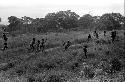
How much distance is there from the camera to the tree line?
198ft

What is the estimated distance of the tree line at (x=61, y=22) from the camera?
60281 millimetres

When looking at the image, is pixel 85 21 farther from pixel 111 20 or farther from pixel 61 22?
pixel 111 20

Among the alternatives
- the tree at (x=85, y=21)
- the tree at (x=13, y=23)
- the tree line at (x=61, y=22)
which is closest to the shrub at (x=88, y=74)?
the tree line at (x=61, y=22)

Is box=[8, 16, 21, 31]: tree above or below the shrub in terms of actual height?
above

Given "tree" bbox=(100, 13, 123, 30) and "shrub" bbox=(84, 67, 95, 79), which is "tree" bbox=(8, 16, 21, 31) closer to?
"tree" bbox=(100, 13, 123, 30)

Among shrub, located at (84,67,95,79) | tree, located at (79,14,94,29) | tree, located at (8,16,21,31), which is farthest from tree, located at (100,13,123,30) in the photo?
shrub, located at (84,67,95,79)

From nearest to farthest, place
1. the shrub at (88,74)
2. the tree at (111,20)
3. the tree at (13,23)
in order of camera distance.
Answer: the shrub at (88,74)
the tree at (111,20)
the tree at (13,23)

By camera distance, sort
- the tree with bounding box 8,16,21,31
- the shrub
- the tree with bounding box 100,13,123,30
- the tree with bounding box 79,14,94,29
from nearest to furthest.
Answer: the shrub → the tree with bounding box 100,13,123,30 → the tree with bounding box 8,16,21,31 → the tree with bounding box 79,14,94,29

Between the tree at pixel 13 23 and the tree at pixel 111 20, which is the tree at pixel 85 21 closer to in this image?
the tree at pixel 111 20

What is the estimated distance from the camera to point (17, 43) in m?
36.9

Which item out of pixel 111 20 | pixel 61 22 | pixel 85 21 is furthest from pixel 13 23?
pixel 111 20

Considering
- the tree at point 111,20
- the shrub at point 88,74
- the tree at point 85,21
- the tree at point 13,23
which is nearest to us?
the shrub at point 88,74

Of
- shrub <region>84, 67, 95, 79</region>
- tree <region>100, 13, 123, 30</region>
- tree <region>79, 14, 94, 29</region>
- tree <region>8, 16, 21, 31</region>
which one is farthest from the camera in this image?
tree <region>79, 14, 94, 29</region>

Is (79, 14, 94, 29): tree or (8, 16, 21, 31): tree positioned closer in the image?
(8, 16, 21, 31): tree
